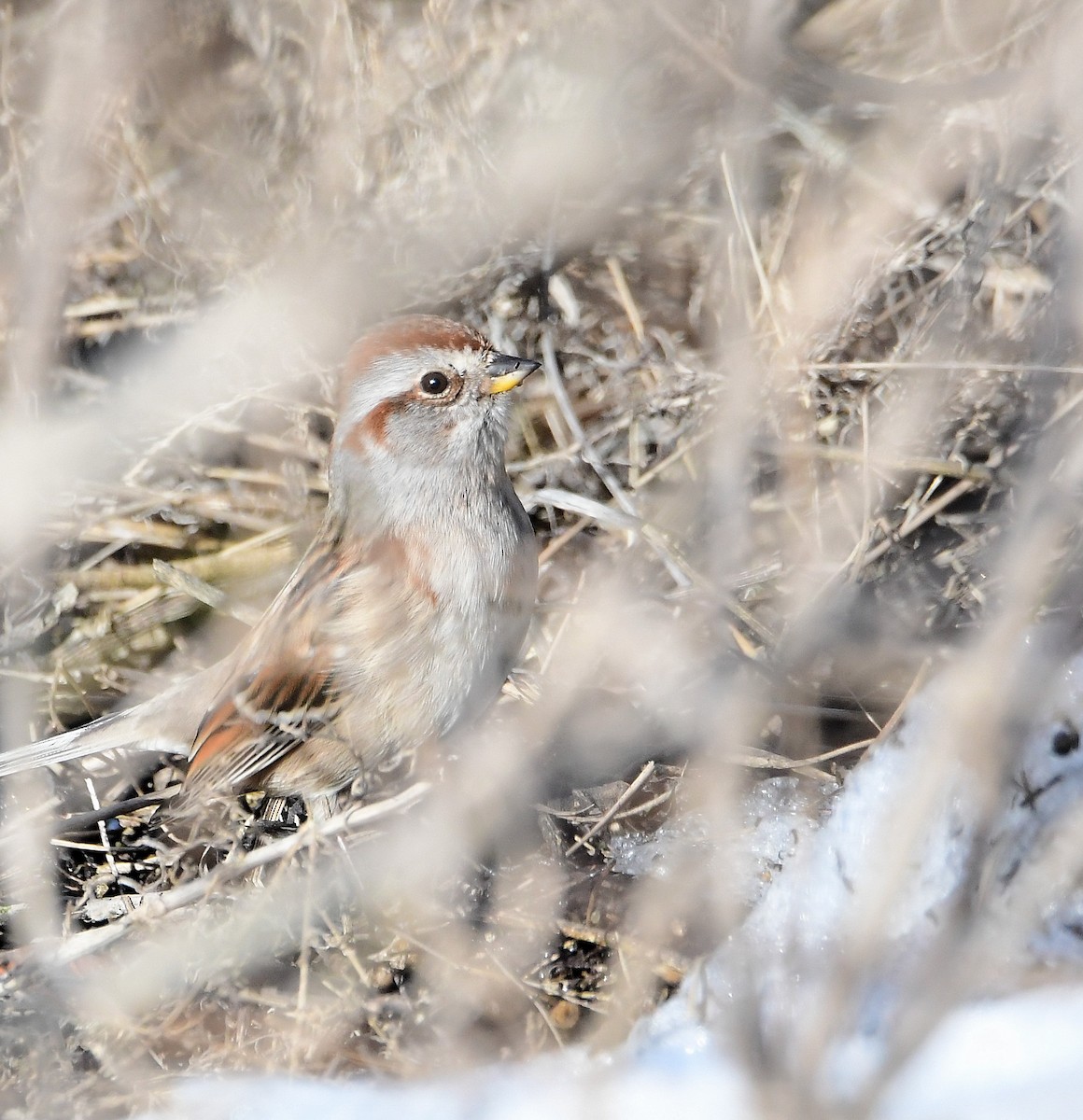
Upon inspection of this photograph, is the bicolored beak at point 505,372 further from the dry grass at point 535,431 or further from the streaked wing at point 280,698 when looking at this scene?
the streaked wing at point 280,698

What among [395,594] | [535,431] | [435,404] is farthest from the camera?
[535,431]

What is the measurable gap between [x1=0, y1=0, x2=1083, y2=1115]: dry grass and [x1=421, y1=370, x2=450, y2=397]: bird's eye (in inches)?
8.5

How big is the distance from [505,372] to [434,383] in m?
0.19

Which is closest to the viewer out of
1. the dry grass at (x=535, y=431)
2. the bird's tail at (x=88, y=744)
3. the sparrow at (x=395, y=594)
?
the dry grass at (x=535, y=431)

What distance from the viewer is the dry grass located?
2674mm

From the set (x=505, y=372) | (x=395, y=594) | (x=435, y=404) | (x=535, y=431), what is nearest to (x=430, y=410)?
(x=435, y=404)

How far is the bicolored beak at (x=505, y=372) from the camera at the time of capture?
338 cm

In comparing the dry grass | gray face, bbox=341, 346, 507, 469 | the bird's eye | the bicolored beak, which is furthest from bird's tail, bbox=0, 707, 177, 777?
the bicolored beak

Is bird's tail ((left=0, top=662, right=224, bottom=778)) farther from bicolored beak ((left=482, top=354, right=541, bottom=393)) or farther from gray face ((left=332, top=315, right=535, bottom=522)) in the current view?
bicolored beak ((left=482, top=354, right=541, bottom=393))

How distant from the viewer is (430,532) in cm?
334

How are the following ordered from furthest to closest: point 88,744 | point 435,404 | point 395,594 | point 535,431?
point 535,431 → point 88,744 → point 435,404 → point 395,594

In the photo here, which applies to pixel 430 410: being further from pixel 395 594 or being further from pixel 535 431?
pixel 535 431

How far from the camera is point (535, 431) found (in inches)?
177

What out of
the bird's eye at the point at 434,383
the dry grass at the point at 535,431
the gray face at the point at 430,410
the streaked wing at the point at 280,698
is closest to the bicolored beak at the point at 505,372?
the gray face at the point at 430,410
